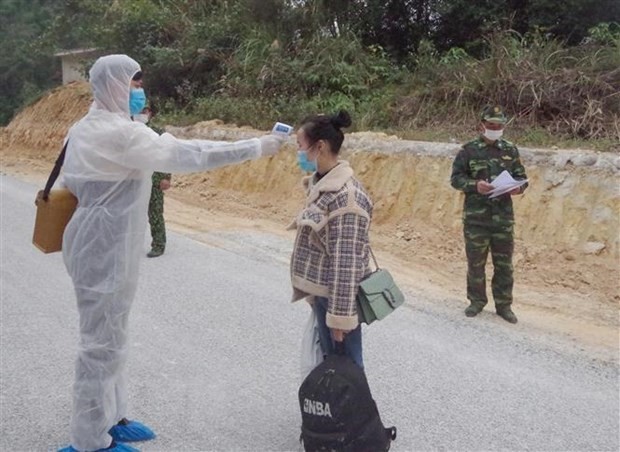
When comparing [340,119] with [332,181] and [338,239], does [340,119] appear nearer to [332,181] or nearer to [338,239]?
[332,181]

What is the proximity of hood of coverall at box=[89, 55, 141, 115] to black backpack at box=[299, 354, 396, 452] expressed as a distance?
1703 mm

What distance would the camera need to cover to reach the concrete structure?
936 inches

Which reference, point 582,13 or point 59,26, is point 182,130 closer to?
point 582,13

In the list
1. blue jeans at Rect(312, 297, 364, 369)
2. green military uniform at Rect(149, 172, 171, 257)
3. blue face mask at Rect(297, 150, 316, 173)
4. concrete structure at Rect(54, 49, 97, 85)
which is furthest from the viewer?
concrete structure at Rect(54, 49, 97, 85)

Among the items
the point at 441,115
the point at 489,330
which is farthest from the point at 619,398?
the point at 441,115

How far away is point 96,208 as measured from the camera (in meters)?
3.43

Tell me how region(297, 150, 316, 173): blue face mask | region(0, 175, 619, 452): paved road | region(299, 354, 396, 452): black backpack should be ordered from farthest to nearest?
region(0, 175, 619, 452): paved road
region(297, 150, 316, 173): blue face mask
region(299, 354, 396, 452): black backpack

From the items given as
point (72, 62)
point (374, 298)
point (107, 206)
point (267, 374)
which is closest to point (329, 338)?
point (374, 298)

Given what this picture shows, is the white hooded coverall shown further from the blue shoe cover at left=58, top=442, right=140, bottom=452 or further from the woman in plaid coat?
the woman in plaid coat

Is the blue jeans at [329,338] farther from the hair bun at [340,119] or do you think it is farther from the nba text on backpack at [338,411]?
the hair bun at [340,119]

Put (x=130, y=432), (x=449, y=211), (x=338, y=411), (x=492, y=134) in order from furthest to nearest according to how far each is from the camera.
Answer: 1. (x=449, y=211)
2. (x=492, y=134)
3. (x=130, y=432)
4. (x=338, y=411)

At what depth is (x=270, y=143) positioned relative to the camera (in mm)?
3535

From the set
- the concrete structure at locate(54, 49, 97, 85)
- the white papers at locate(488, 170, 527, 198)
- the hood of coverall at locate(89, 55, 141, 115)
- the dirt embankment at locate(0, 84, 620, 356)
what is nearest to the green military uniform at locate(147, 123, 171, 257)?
the dirt embankment at locate(0, 84, 620, 356)

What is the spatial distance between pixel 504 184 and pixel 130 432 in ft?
12.1
